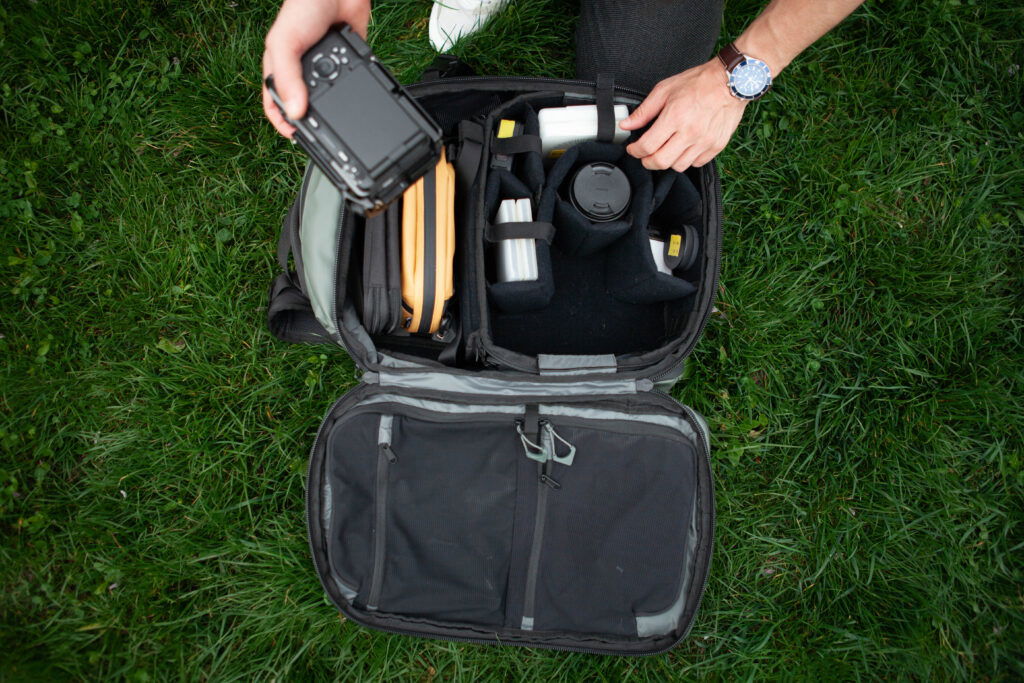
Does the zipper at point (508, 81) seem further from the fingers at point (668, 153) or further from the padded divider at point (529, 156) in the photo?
the fingers at point (668, 153)

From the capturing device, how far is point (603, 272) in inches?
98.3

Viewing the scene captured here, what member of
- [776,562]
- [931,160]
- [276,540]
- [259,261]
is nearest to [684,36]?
[931,160]

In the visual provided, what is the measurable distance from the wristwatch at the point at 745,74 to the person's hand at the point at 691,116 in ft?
0.07

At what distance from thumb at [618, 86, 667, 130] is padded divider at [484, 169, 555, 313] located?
33 cm

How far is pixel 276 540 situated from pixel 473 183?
1.59 meters

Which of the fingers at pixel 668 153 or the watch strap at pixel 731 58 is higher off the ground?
the watch strap at pixel 731 58

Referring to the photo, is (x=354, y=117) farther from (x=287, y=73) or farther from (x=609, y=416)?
(x=609, y=416)

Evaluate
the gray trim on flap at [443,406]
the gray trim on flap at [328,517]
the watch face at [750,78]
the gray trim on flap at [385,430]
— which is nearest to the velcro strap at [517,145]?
the watch face at [750,78]

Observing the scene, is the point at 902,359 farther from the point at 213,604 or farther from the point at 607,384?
the point at 213,604

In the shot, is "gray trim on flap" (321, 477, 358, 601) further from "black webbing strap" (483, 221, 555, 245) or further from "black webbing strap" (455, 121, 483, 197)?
"black webbing strap" (455, 121, 483, 197)

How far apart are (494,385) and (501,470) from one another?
0.29 metres

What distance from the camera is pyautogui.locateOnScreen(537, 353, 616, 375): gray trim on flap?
2.01 metres

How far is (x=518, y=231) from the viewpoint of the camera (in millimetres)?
2076

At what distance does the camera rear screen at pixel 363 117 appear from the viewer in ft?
5.08
